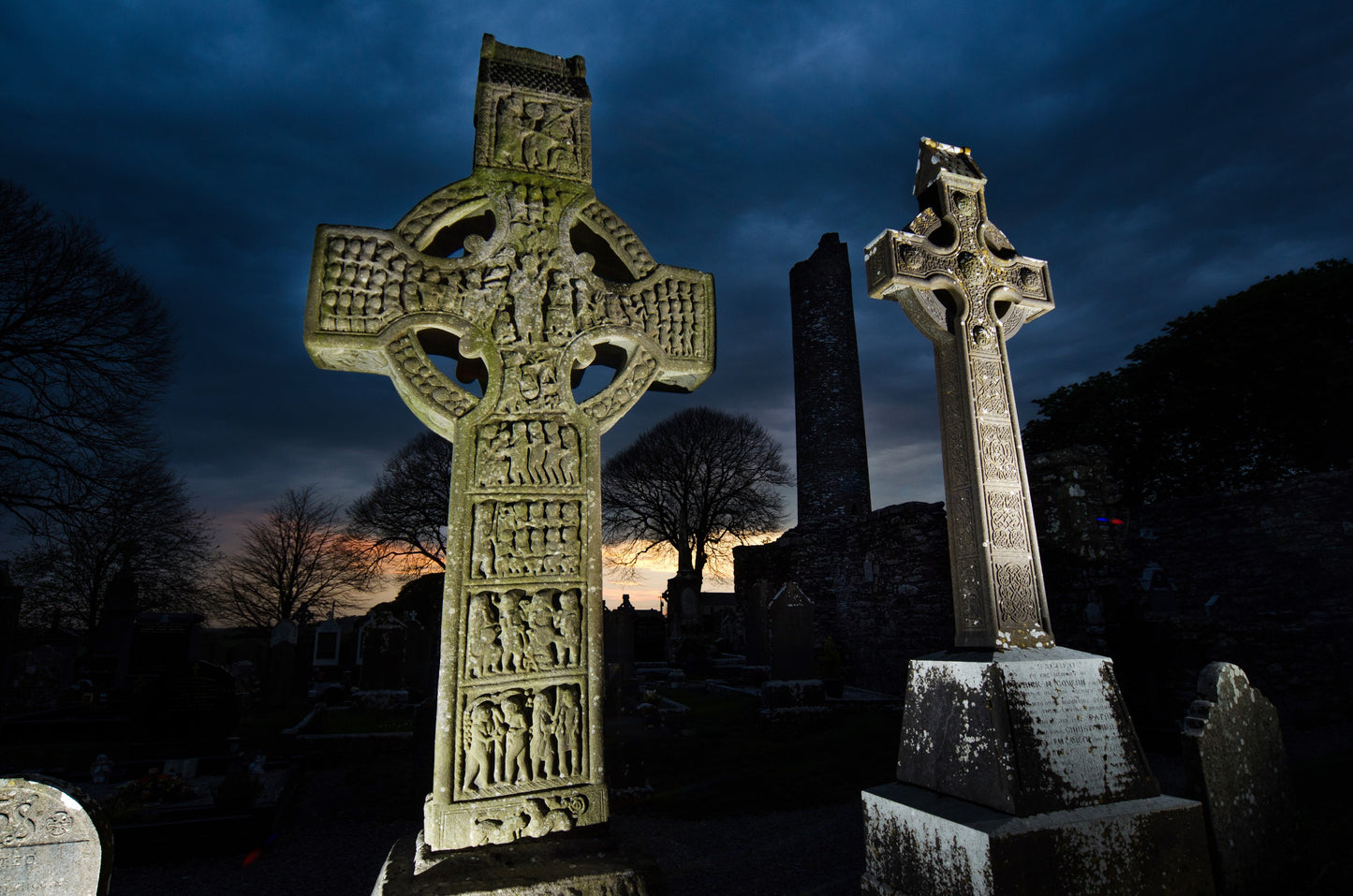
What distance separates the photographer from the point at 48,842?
6.48 feet

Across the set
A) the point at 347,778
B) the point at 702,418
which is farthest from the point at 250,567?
the point at 347,778

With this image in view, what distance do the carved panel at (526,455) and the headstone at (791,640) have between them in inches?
349

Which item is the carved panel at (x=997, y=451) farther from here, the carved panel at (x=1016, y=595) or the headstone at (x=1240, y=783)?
the headstone at (x=1240, y=783)

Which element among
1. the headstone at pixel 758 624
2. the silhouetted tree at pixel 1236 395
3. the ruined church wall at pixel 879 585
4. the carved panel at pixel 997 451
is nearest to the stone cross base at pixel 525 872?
the carved panel at pixel 997 451

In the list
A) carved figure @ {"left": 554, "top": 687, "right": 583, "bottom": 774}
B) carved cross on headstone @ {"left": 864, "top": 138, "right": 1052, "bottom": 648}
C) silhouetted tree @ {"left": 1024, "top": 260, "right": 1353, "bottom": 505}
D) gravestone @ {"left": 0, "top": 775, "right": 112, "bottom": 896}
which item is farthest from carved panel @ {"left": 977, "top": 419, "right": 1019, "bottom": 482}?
silhouetted tree @ {"left": 1024, "top": 260, "right": 1353, "bottom": 505}

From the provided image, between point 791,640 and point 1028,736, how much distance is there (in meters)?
7.82

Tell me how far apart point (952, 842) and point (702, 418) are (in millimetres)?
26399

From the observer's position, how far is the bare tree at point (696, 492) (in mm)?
27984

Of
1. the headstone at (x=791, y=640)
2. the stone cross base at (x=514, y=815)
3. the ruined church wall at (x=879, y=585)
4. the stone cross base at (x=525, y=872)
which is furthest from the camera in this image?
the ruined church wall at (x=879, y=585)

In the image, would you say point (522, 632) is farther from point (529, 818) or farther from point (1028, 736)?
point (1028, 736)

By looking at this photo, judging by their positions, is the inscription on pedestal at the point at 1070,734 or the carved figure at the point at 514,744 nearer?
the carved figure at the point at 514,744

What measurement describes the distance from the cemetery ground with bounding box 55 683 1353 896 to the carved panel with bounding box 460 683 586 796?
0.34 metres

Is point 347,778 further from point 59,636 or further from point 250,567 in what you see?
point 250,567

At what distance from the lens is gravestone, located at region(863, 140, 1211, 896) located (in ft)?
8.37
